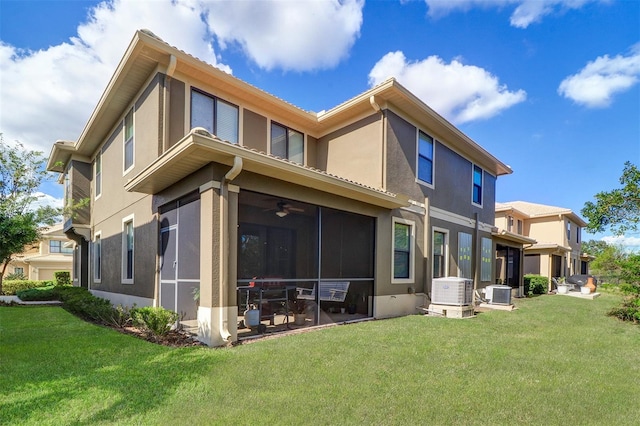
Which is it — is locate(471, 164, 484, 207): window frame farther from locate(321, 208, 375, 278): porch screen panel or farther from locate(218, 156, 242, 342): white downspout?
locate(218, 156, 242, 342): white downspout

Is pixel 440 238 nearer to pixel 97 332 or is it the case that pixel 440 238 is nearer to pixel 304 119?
pixel 304 119

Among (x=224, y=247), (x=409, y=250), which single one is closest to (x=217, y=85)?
(x=224, y=247)

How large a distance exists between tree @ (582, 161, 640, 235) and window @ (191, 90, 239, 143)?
1163cm

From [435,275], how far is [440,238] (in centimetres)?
131

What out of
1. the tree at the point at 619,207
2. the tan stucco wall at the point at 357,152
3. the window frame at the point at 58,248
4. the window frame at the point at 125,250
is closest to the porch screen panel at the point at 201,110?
the window frame at the point at 125,250

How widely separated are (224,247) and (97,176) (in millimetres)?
9720

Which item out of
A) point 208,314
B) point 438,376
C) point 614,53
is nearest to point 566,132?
point 614,53

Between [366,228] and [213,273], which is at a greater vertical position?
[366,228]

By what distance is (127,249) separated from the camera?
10.0m

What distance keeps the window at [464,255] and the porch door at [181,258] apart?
32.1 ft

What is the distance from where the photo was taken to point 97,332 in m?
7.04

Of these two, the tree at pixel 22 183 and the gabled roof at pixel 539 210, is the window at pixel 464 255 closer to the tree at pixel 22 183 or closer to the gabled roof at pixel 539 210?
the gabled roof at pixel 539 210

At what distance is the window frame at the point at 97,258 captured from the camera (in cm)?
1239

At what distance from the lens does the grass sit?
337 cm
